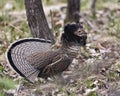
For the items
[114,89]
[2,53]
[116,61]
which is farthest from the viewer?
[2,53]

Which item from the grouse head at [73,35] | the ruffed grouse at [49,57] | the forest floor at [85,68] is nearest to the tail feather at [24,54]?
the ruffed grouse at [49,57]

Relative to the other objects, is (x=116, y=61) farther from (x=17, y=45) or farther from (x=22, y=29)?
(x=22, y=29)

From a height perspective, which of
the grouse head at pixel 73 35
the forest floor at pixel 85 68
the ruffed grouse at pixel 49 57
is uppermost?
the grouse head at pixel 73 35

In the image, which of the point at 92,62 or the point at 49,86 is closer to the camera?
the point at 49,86

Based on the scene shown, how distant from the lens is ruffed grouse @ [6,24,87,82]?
6.46 m

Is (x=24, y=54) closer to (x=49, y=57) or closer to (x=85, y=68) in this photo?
(x=49, y=57)

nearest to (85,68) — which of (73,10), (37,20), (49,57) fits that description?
(49,57)

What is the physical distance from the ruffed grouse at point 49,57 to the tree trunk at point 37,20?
3.08 feet

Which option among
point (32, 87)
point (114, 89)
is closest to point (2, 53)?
point (32, 87)

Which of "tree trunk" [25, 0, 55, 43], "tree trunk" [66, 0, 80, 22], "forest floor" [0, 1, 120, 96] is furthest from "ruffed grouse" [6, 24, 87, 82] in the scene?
"tree trunk" [66, 0, 80, 22]

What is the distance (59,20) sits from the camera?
979 cm

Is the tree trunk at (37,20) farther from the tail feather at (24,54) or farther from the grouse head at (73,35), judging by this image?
the grouse head at (73,35)

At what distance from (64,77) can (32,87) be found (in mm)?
440

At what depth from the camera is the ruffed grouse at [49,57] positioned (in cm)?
646
